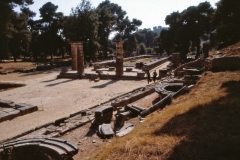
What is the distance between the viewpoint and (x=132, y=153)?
4.36 m

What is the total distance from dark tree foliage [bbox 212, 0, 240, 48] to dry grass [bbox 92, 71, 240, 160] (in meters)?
19.6

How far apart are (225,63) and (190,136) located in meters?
8.65

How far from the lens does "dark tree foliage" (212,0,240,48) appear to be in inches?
925

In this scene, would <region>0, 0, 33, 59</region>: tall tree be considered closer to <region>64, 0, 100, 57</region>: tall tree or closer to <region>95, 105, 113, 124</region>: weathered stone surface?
<region>64, 0, 100, 57</region>: tall tree

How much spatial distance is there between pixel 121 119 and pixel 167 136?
325 centimetres

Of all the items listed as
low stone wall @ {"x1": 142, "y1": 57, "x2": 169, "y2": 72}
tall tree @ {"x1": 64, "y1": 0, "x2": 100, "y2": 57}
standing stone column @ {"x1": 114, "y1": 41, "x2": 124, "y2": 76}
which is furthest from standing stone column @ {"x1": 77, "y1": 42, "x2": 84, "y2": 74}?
tall tree @ {"x1": 64, "y1": 0, "x2": 100, "y2": 57}

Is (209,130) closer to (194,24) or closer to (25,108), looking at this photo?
(25,108)

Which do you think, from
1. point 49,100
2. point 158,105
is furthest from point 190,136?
point 49,100

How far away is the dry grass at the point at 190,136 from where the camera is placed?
4098mm

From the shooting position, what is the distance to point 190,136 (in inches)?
187

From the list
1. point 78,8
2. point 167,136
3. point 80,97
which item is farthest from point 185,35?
point 167,136

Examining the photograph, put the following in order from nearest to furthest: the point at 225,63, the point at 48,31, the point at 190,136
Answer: the point at 190,136, the point at 225,63, the point at 48,31

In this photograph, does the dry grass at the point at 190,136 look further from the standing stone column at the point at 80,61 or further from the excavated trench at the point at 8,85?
the standing stone column at the point at 80,61

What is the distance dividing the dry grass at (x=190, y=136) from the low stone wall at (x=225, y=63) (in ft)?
17.0
